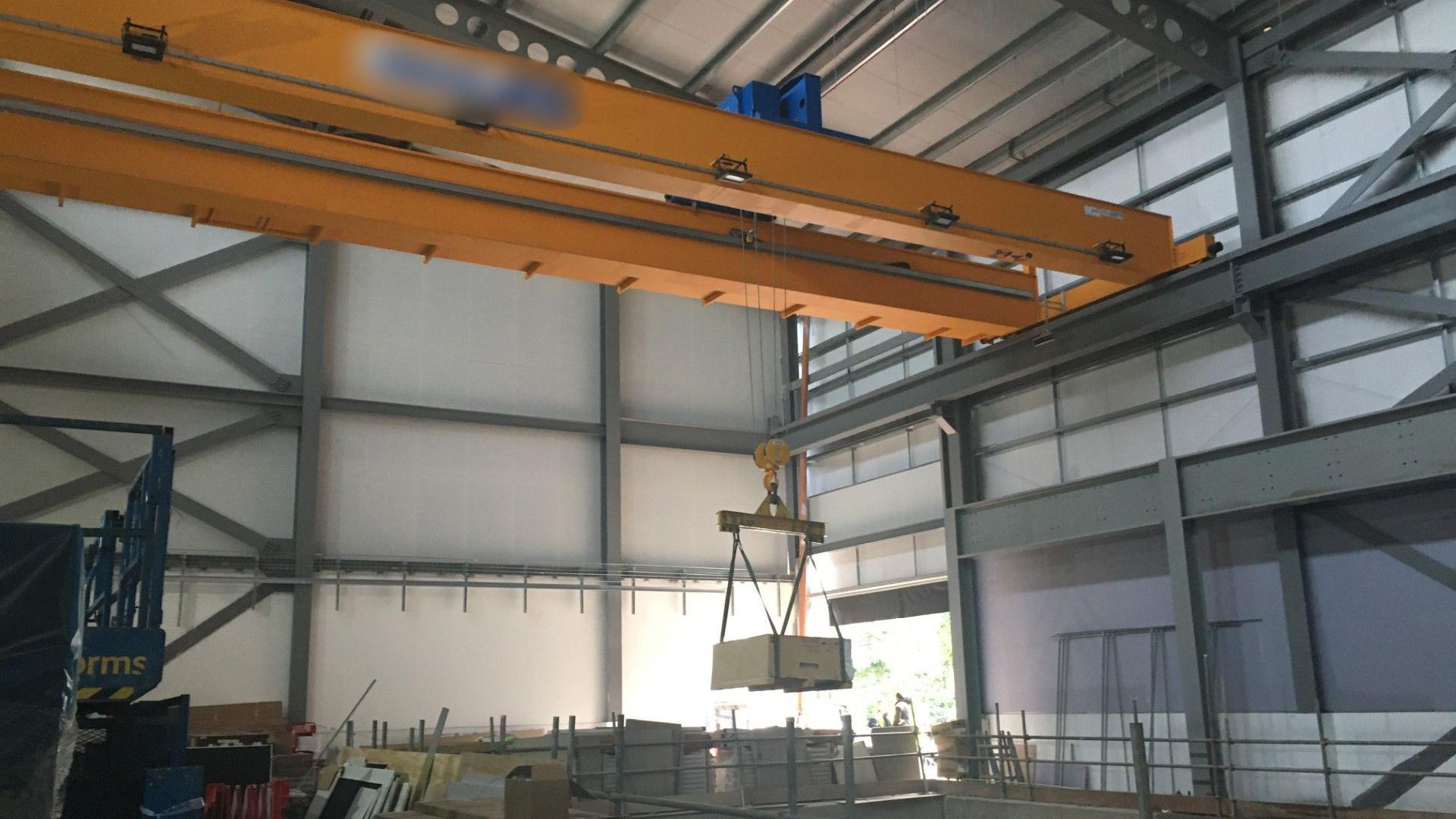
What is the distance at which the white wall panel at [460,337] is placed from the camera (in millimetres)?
19750

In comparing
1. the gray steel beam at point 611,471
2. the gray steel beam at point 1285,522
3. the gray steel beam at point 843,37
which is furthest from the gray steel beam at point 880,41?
the gray steel beam at point 611,471

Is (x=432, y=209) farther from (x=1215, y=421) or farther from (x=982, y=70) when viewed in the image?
(x=1215, y=421)

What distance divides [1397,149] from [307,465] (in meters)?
16.4

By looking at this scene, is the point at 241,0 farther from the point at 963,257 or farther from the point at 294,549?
the point at 963,257

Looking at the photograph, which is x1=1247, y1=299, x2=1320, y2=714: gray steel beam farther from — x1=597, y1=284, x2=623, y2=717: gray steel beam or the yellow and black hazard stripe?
the yellow and black hazard stripe

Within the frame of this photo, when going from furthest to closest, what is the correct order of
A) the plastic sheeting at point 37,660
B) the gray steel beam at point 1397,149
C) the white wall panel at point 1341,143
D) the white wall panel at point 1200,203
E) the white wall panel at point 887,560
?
1. the white wall panel at point 887,560
2. the white wall panel at point 1200,203
3. the white wall panel at point 1341,143
4. the gray steel beam at point 1397,149
5. the plastic sheeting at point 37,660

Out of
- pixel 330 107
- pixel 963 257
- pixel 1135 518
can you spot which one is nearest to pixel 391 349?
pixel 963 257

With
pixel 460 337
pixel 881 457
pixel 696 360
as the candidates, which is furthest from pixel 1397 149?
pixel 460 337

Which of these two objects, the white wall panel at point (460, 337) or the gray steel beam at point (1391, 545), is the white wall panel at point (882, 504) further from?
the gray steel beam at point (1391, 545)

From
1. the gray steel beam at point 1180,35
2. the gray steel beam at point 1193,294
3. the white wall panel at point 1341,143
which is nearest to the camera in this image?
the gray steel beam at point 1193,294

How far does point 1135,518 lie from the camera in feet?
47.0

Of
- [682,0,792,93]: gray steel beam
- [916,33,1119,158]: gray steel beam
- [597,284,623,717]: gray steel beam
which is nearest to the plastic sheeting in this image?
[682,0,792,93]: gray steel beam

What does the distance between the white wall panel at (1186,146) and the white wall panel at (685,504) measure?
10.5 m

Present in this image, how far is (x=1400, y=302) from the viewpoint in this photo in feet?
40.7
